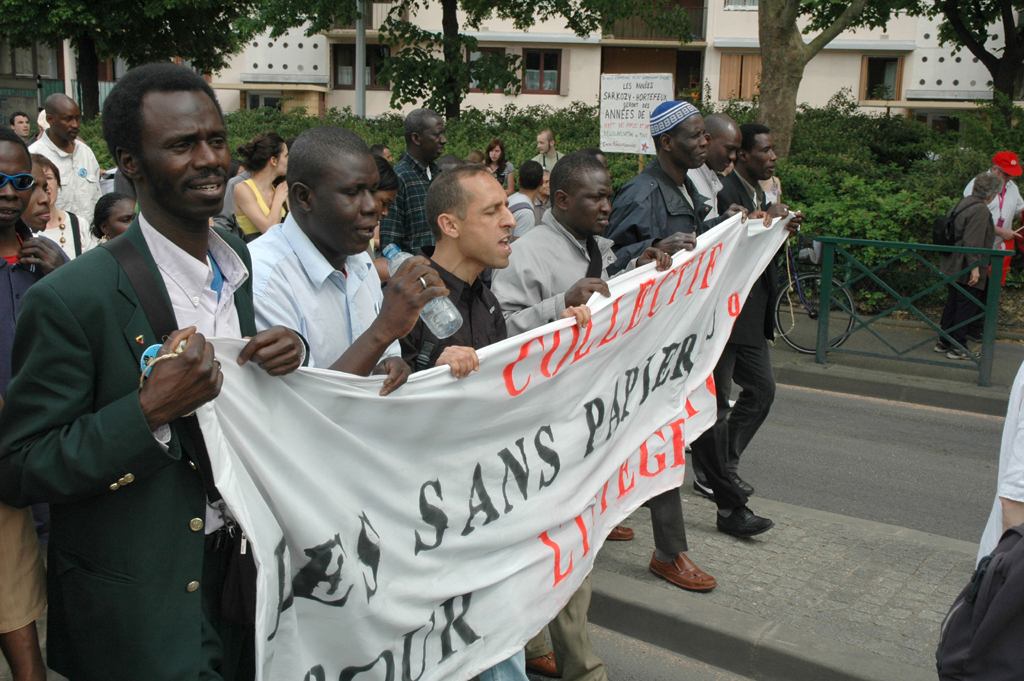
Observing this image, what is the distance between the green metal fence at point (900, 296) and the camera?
29.0ft

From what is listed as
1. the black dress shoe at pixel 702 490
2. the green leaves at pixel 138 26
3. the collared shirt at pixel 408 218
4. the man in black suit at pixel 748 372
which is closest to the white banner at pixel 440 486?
the man in black suit at pixel 748 372

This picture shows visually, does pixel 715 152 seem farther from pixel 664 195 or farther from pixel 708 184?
pixel 664 195

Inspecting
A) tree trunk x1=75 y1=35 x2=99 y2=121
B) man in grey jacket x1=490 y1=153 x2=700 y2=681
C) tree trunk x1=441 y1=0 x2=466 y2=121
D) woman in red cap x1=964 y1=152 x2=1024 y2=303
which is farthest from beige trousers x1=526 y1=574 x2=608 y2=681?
tree trunk x1=75 y1=35 x2=99 y2=121

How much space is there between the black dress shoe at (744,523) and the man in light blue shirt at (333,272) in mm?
2660

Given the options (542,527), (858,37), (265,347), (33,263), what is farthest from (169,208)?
(858,37)

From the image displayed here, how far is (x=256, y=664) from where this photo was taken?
2291 millimetres

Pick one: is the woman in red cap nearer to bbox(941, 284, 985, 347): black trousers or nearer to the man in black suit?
bbox(941, 284, 985, 347): black trousers

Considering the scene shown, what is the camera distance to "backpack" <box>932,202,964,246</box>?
10.5m

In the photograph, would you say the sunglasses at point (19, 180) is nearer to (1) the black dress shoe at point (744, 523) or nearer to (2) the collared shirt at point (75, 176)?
(1) the black dress shoe at point (744, 523)

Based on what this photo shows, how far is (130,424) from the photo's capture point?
188 cm

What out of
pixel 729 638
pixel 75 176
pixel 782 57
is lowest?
pixel 729 638

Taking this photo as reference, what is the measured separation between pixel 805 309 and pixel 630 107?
133 inches

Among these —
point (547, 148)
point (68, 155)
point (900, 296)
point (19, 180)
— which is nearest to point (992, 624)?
point (19, 180)

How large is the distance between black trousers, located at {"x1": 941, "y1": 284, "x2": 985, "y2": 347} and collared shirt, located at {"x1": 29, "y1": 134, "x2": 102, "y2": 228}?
8535 millimetres
